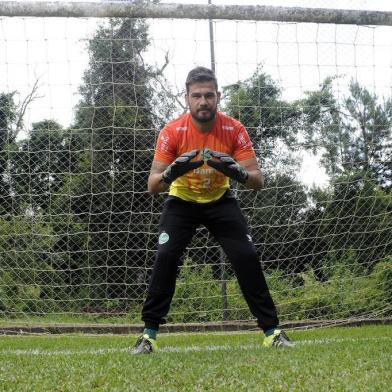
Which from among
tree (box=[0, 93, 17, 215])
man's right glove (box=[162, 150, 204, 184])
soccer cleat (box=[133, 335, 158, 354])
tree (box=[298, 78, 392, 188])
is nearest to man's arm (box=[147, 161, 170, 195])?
man's right glove (box=[162, 150, 204, 184])

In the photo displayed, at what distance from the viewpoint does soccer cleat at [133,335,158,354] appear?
142 inches

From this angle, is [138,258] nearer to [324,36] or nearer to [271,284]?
[271,284]

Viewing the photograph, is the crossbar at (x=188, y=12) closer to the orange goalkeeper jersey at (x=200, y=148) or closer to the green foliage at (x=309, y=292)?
the orange goalkeeper jersey at (x=200, y=148)

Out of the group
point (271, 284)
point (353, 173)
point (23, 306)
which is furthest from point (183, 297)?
point (353, 173)

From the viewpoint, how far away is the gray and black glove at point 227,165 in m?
3.51

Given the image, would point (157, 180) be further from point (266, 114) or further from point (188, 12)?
point (266, 114)

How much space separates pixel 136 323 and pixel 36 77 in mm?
2772

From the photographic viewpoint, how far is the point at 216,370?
8.91 feet

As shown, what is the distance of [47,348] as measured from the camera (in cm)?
440

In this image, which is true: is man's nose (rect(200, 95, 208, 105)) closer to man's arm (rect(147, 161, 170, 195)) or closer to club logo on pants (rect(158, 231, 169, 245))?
man's arm (rect(147, 161, 170, 195))

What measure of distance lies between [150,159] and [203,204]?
2622mm

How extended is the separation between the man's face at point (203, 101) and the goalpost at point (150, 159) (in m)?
1.97

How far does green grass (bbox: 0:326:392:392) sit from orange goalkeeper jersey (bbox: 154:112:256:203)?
104cm

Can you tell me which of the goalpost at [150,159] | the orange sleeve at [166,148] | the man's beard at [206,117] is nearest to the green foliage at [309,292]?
the goalpost at [150,159]
